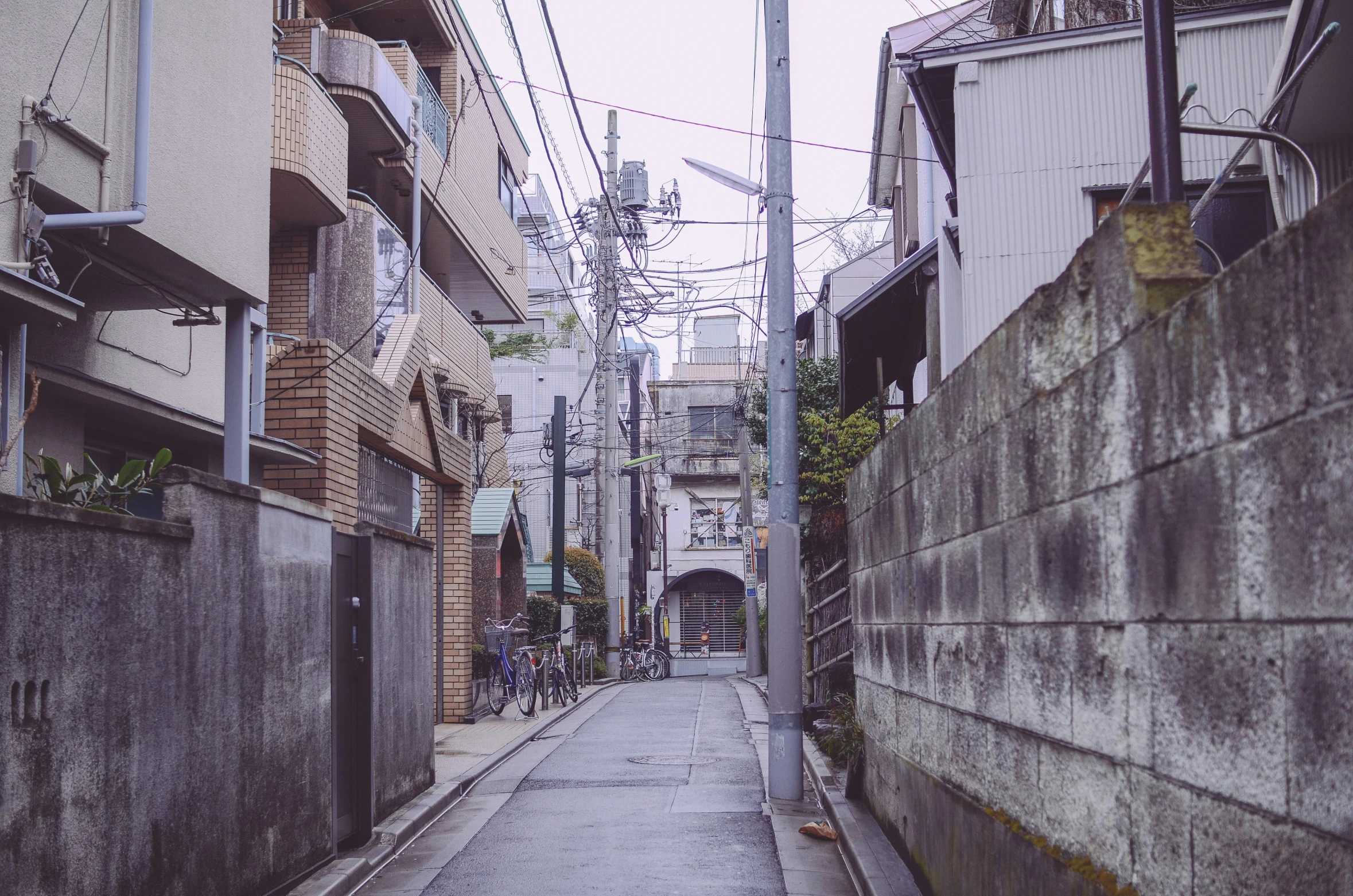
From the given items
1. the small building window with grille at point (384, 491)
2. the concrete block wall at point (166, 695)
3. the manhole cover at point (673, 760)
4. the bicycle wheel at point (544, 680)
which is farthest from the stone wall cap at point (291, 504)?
the bicycle wheel at point (544, 680)

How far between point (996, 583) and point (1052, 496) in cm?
95

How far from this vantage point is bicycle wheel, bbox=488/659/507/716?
62.7 feet

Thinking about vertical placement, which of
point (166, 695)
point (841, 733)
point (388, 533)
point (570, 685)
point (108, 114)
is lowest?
point (570, 685)

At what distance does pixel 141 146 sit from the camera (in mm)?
7445

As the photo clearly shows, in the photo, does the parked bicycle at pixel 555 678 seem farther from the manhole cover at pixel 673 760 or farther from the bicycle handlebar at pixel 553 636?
the manhole cover at pixel 673 760

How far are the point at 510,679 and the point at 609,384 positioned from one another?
11.7 metres

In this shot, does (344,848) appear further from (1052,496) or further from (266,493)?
(1052,496)

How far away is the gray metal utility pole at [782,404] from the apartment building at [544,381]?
30679 millimetres

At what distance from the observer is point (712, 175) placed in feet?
45.4

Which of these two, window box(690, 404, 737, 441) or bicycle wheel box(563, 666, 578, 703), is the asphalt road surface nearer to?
bicycle wheel box(563, 666, 578, 703)

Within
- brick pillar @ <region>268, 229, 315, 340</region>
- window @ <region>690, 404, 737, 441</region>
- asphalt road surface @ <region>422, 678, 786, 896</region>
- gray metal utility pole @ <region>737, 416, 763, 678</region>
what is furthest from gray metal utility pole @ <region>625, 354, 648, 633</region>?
brick pillar @ <region>268, 229, 315, 340</region>

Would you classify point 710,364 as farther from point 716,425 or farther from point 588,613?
point 588,613

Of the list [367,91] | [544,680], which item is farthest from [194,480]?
[544,680]

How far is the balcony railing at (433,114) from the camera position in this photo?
55.5 feet
